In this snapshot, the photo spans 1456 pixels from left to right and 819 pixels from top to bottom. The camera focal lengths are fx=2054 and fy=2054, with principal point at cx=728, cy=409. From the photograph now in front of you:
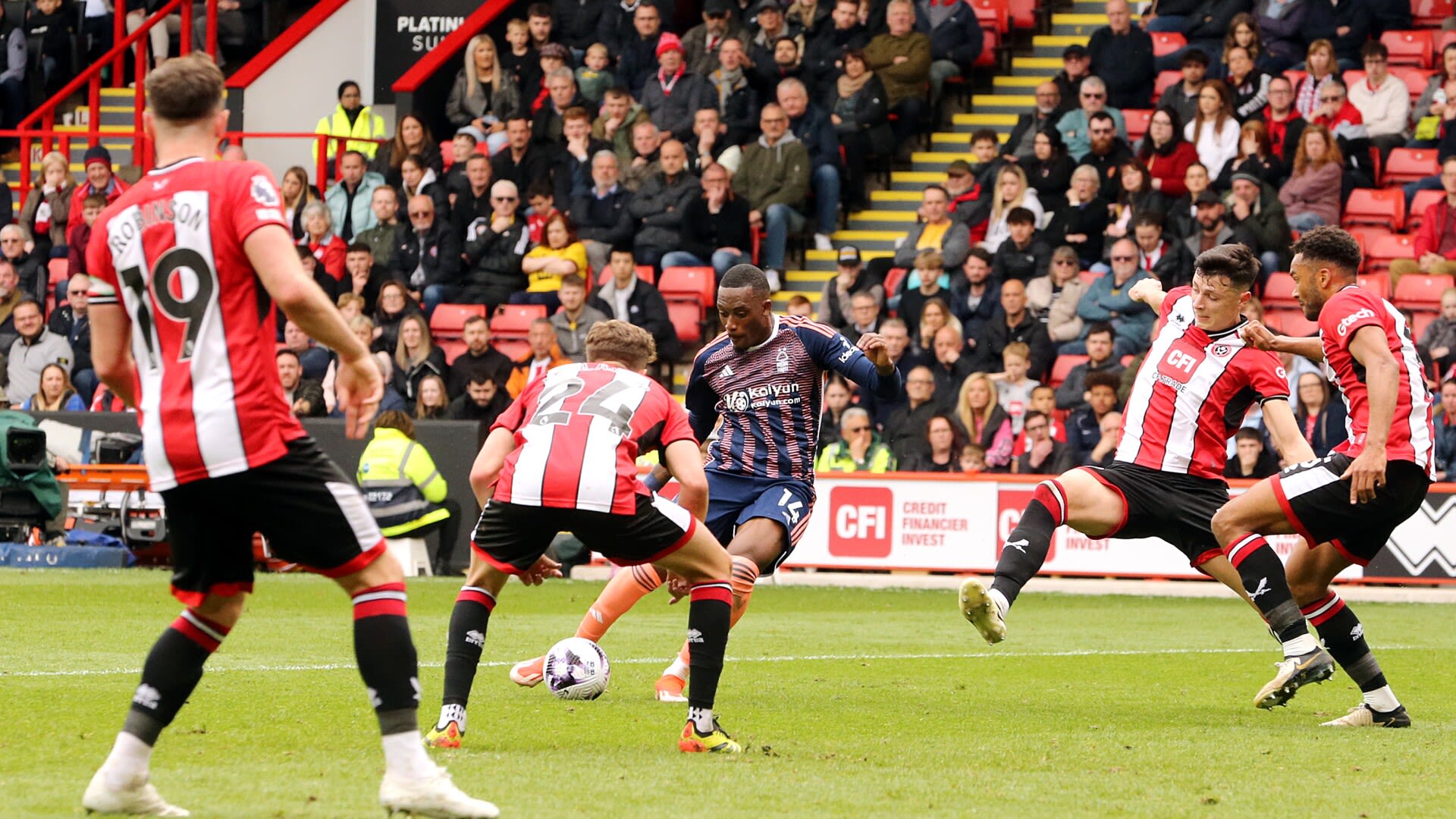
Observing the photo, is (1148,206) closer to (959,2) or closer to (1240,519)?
(959,2)

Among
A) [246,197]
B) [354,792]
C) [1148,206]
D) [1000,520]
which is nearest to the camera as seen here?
[246,197]

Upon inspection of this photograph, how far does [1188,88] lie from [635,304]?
5940mm

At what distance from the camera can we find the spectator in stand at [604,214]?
21625mm

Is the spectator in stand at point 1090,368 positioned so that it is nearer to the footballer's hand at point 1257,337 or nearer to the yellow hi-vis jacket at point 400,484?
the yellow hi-vis jacket at point 400,484

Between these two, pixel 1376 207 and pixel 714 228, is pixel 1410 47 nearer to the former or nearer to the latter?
pixel 1376 207

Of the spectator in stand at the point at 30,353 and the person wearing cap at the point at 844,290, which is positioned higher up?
the person wearing cap at the point at 844,290

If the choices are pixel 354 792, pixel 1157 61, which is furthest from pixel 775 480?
pixel 1157 61

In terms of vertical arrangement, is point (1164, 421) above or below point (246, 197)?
below

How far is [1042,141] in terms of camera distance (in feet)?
67.4

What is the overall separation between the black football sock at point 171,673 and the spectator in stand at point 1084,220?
1520cm

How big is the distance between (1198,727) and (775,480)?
232 cm

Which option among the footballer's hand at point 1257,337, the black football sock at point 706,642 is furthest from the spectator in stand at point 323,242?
the black football sock at point 706,642

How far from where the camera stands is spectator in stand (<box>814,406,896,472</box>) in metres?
18.3

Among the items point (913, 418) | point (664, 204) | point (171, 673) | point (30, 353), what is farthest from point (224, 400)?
point (30, 353)
